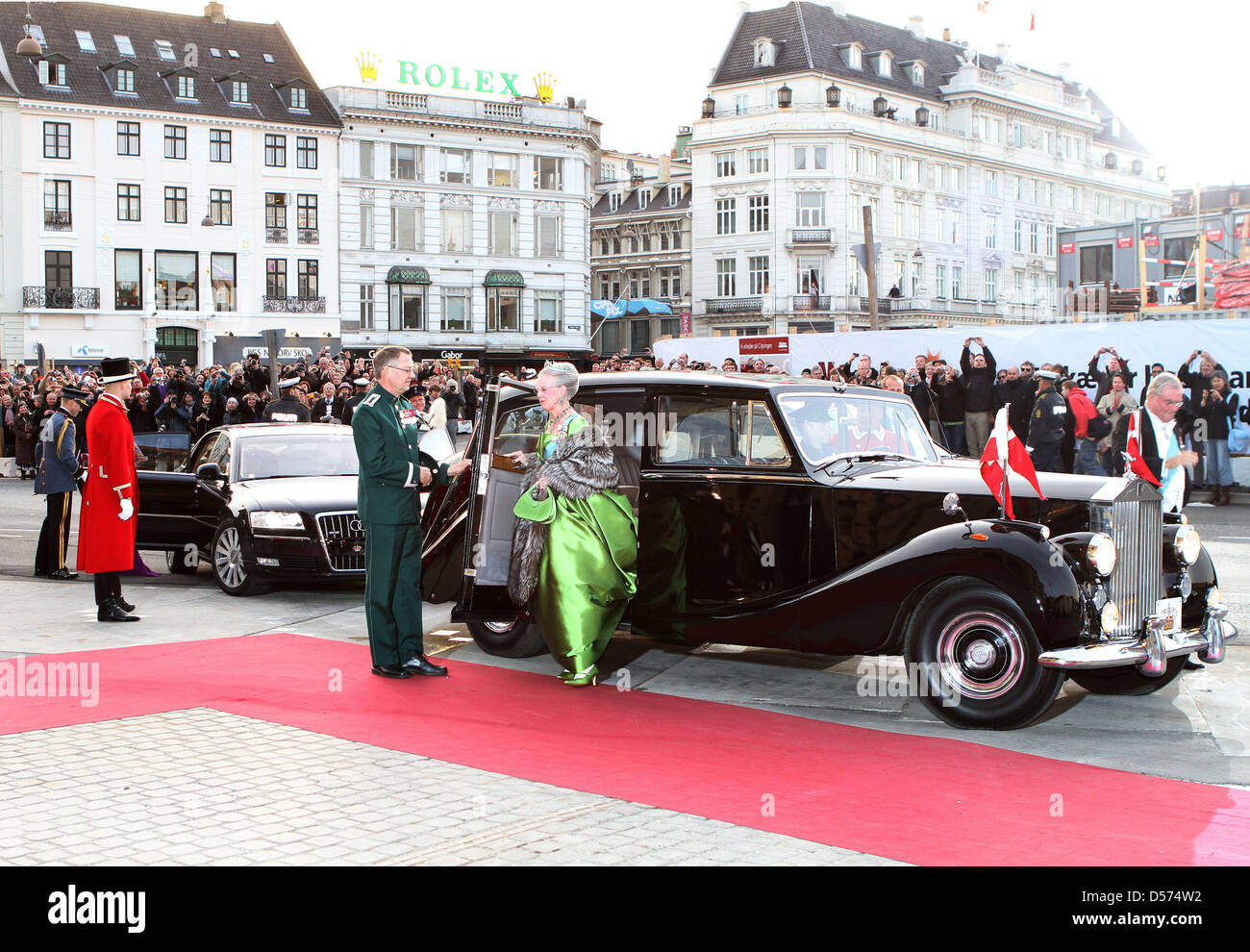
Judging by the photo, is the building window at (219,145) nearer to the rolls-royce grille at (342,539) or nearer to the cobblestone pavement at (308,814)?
the rolls-royce grille at (342,539)

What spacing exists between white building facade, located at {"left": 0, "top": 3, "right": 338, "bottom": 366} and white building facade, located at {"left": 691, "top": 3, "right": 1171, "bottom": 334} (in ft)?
95.0

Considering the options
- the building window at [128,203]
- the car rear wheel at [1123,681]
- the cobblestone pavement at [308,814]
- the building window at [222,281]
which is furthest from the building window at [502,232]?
the cobblestone pavement at [308,814]

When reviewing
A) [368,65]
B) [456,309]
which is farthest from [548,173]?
[368,65]

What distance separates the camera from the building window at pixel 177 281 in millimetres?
58281

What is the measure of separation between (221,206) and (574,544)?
5605 cm

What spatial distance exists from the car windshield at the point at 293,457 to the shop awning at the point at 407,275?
5222cm

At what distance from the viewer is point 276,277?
2404 inches

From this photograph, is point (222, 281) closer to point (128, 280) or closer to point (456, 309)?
point (128, 280)

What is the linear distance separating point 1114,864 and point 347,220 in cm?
6152

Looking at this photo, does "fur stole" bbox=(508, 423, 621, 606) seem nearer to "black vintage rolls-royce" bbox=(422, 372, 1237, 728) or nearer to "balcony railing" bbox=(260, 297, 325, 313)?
"black vintage rolls-royce" bbox=(422, 372, 1237, 728)

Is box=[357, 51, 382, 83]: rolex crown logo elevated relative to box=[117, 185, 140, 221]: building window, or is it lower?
elevated

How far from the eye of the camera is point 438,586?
364 inches

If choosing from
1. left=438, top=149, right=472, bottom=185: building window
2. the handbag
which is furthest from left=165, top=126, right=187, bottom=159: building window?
the handbag

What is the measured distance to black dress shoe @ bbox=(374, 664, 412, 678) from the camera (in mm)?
8461
